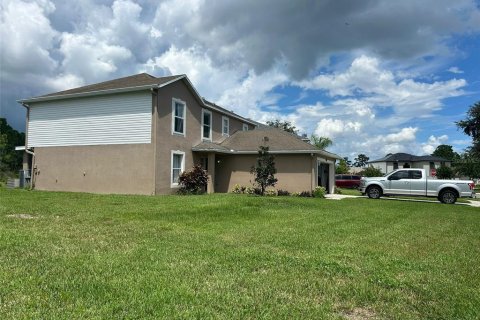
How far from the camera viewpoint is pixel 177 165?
2144cm

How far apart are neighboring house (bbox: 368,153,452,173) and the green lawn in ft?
212

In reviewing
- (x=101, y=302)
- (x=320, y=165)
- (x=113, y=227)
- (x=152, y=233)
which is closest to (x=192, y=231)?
(x=152, y=233)

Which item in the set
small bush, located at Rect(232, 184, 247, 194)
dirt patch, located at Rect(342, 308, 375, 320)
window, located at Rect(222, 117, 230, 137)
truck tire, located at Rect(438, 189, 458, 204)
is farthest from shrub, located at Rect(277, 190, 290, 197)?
dirt patch, located at Rect(342, 308, 375, 320)

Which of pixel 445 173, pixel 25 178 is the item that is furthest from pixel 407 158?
pixel 25 178

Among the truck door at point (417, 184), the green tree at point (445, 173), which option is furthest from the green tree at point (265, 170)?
the green tree at point (445, 173)

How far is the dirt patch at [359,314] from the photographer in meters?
4.09

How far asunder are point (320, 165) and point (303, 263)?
21.4 metres

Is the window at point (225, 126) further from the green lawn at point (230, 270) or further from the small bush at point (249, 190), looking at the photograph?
the green lawn at point (230, 270)

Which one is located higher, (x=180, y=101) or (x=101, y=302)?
(x=180, y=101)

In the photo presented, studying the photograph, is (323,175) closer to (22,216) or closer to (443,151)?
(22,216)

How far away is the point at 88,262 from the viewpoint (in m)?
5.73

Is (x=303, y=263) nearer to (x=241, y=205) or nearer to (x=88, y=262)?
(x=88, y=262)

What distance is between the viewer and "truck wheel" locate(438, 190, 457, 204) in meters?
21.4

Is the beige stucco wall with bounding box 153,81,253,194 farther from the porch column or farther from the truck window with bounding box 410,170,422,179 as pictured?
the truck window with bounding box 410,170,422,179
